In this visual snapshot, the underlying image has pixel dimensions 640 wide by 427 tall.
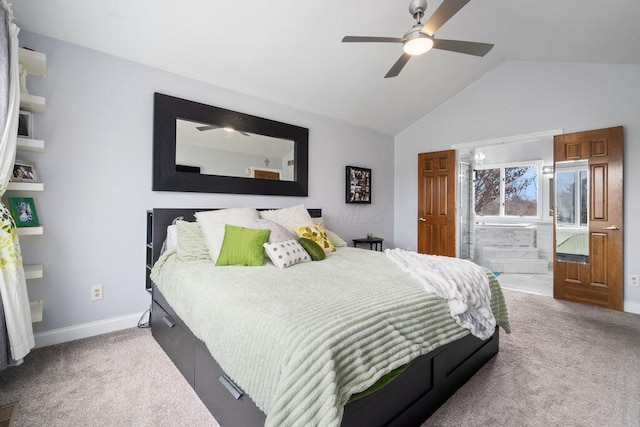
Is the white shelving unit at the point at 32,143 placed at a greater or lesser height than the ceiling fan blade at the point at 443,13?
lesser

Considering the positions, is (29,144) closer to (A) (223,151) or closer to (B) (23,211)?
(B) (23,211)

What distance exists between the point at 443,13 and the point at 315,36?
121 cm

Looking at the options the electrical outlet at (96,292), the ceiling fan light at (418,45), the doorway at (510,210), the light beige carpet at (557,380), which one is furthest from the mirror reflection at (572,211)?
the electrical outlet at (96,292)

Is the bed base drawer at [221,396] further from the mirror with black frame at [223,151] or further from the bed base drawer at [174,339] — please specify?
the mirror with black frame at [223,151]

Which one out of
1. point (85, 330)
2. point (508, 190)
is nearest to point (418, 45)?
point (85, 330)

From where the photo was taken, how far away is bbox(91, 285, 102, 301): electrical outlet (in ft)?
7.75

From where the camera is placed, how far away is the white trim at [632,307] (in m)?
3.00

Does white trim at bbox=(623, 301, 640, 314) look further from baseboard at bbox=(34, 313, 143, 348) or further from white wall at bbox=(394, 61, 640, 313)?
baseboard at bbox=(34, 313, 143, 348)

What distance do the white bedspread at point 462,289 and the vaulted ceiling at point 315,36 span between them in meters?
2.20

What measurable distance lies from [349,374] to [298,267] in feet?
3.73

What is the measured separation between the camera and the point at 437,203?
4.47m

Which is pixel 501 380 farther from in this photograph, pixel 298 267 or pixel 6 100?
pixel 6 100

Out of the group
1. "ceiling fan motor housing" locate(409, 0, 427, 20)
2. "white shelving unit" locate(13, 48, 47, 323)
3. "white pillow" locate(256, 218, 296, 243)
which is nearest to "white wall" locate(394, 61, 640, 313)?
"ceiling fan motor housing" locate(409, 0, 427, 20)

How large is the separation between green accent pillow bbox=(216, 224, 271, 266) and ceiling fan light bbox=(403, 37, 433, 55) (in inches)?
69.5
